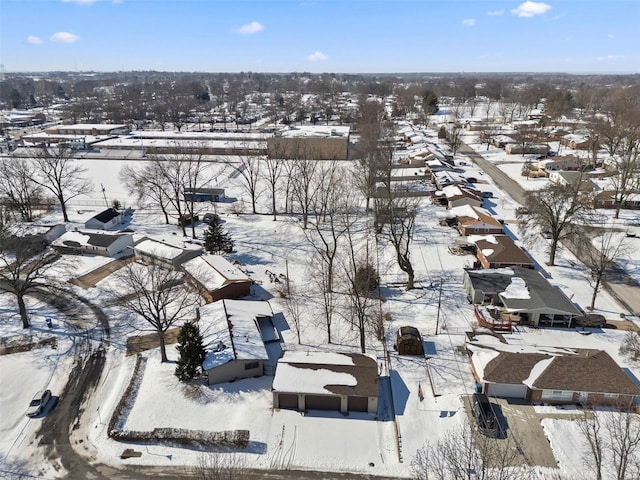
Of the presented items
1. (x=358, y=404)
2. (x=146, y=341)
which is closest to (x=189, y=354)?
(x=146, y=341)

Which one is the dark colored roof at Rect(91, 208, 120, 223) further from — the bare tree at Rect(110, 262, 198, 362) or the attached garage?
the attached garage

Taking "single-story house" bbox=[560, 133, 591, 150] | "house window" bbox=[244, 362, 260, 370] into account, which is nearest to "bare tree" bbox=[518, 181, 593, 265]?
"house window" bbox=[244, 362, 260, 370]

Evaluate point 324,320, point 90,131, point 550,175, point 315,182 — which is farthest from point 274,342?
point 90,131

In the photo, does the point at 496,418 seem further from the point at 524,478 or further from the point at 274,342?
the point at 274,342

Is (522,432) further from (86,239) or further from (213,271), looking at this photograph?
(86,239)

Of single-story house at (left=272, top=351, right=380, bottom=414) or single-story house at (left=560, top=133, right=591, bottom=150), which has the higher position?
single-story house at (left=560, top=133, right=591, bottom=150)

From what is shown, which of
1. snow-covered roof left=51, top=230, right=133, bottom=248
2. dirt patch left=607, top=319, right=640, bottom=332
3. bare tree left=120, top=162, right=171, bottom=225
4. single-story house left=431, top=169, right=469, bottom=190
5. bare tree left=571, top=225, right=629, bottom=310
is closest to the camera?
dirt patch left=607, top=319, right=640, bottom=332
